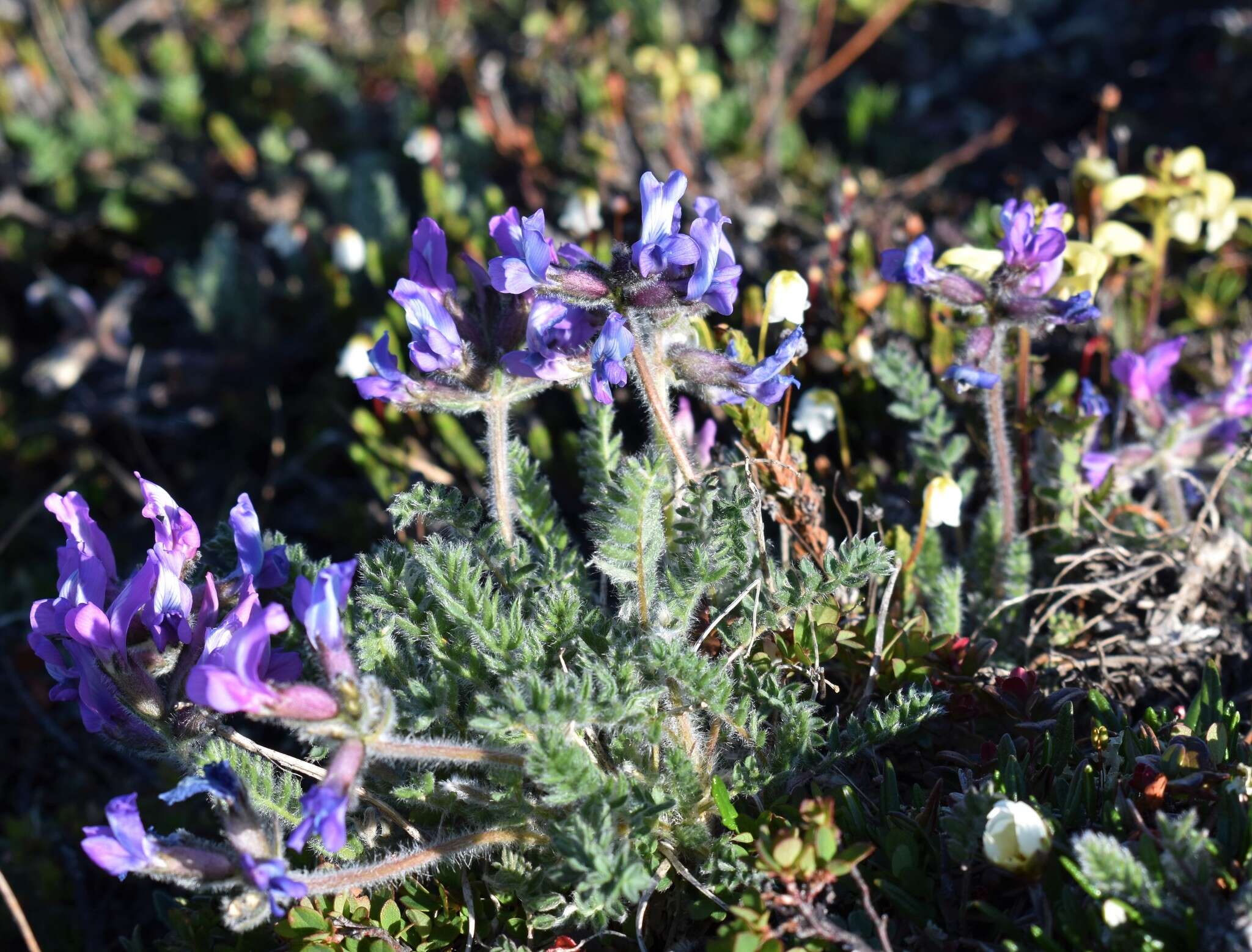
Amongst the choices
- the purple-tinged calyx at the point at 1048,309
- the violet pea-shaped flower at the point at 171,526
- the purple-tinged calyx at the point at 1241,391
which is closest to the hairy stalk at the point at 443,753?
the violet pea-shaped flower at the point at 171,526

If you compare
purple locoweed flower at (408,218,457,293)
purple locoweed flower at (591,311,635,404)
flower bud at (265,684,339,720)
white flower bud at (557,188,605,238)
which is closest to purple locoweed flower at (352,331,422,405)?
purple locoweed flower at (408,218,457,293)

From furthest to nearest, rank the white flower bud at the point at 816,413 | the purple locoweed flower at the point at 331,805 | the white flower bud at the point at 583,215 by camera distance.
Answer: the white flower bud at the point at 583,215 < the white flower bud at the point at 816,413 < the purple locoweed flower at the point at 331,805

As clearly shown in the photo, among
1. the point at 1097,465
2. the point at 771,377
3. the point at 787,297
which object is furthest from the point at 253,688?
the point at 1097,465

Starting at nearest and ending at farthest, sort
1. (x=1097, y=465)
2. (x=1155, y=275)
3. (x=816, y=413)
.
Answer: (x=1097, y=465) < (x=816, y=413) < (x=1155, y=275)

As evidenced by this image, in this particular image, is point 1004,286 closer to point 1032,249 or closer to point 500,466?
point 1032,249

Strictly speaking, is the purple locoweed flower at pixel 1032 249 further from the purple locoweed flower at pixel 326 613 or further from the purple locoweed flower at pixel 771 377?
the purple locoweed flower at pixel 326 613

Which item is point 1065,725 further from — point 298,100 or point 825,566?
point 298,100

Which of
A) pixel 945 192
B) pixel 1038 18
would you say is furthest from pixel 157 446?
pixel 1038 18
